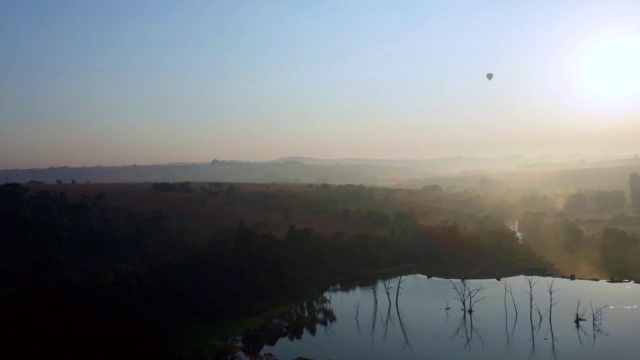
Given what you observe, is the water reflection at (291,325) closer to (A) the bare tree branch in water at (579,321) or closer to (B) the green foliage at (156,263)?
(B) the green foliage at (156,263)

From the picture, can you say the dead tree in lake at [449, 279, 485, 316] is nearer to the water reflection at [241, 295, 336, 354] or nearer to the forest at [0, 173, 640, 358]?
the water reflection at [241, 295, 336, 354]

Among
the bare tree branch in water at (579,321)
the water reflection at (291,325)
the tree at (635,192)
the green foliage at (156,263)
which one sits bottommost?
the water reflection at (291,325)

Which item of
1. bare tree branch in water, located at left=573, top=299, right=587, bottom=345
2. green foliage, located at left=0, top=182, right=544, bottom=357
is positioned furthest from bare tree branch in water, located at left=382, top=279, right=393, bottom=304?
bare tree branch in water, located at left=573, top=299, right=587, bottom=345

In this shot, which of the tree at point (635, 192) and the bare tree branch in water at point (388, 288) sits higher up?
the tree at point (635, 192)

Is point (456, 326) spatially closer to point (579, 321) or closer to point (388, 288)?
point (579, 321)

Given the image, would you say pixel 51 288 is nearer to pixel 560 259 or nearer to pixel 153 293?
pixel 153 293

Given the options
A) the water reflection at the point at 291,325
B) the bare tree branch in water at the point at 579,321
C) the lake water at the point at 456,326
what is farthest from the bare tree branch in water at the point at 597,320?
the water reflection at the point at 291,325
